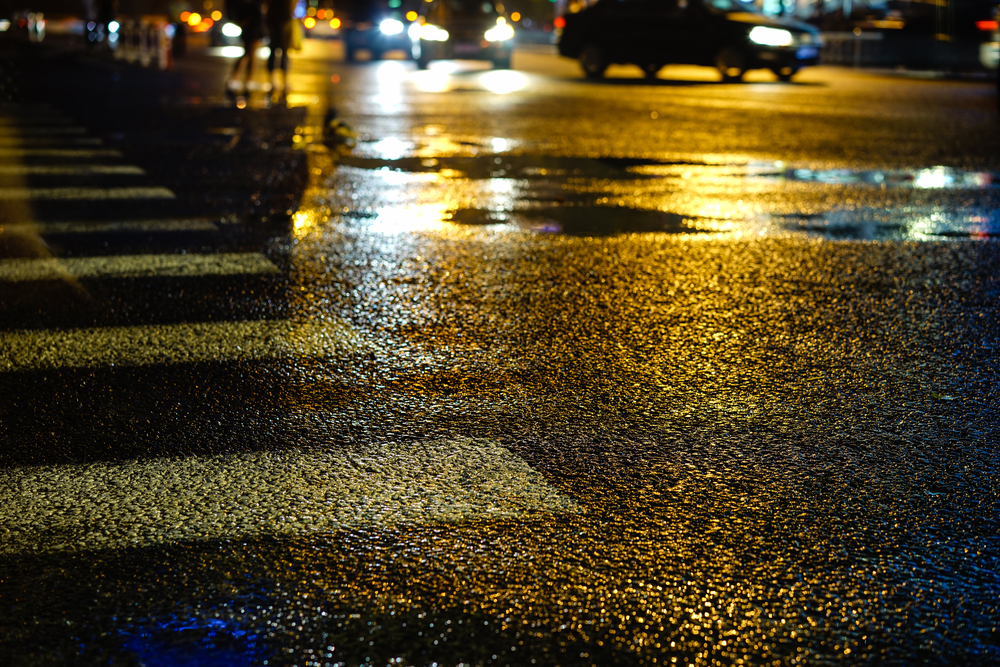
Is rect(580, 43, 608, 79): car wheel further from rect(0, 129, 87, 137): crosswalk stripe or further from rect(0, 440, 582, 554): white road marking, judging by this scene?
rect(0, 440, 582, 554): white road marking

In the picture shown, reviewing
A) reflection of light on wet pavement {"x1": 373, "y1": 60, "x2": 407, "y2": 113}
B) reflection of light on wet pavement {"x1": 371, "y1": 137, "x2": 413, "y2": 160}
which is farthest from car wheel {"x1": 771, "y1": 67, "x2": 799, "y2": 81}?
reflection of light on wet pavement {"x1": 371, "y1": 137, "x2": 413, "y2": 160}

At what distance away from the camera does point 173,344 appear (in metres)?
5.03

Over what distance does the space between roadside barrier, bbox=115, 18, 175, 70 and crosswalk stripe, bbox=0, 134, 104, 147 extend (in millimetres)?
15442

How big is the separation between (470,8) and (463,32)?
772mm

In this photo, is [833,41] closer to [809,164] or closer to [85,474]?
[809,164]

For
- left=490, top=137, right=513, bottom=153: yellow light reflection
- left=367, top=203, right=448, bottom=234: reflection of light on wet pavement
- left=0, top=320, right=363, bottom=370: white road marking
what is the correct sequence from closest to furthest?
1. left=0, top=320, right=363, bottom=370: white road marking
2. left=367, top=203, right=448, bottom=234: reflection of light on wet pavement
3. left=490, top=137, right=513, bottom=153: yellow light reflection

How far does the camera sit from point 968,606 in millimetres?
2791

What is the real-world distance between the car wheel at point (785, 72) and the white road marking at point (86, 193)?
1760 centimetres

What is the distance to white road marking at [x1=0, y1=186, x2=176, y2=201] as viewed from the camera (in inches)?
353

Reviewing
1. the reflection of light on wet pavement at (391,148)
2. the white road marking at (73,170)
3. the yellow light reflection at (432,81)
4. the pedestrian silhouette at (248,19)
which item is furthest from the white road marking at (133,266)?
the yellow light reflection at (432,81)

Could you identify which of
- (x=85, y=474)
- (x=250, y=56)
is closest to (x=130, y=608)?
(x=85, y=474)

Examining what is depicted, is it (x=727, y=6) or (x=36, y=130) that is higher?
(x=727, y=6)

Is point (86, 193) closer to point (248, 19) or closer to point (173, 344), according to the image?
point (173, 344)

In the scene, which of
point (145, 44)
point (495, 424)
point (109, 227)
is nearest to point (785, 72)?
point (145, 44)
